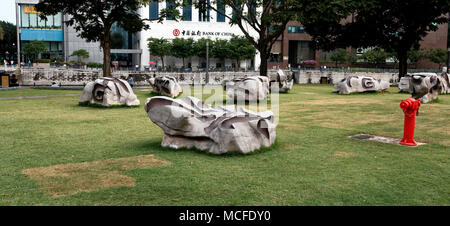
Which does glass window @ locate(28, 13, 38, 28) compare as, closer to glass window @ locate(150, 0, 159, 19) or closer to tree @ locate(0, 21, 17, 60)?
tree @ locate(0, 21, 17, 60)

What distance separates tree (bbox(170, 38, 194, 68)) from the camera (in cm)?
6756

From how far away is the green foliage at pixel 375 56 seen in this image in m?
74.7

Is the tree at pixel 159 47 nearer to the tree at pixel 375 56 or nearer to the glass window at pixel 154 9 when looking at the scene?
the glass window at pixel 154 9

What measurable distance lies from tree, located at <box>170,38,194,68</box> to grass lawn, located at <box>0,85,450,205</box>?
56.2 m

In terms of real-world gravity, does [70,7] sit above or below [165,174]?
above

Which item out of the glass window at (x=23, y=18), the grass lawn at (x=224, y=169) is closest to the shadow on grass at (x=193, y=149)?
the grass lawn at (x=224, y=169)

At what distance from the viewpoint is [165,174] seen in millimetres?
6840

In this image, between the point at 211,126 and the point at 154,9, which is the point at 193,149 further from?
the point at 154,9

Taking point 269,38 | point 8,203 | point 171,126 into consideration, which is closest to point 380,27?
point 269,38

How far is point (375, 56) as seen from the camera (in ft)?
248

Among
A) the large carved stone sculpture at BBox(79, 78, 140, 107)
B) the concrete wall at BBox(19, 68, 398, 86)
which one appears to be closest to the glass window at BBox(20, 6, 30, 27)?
the concrete wall at BBox(19, 68, 398, 86)

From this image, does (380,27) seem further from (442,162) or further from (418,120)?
(442,162)

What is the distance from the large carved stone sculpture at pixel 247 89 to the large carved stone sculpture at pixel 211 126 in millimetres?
11309

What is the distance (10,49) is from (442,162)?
88169mm
